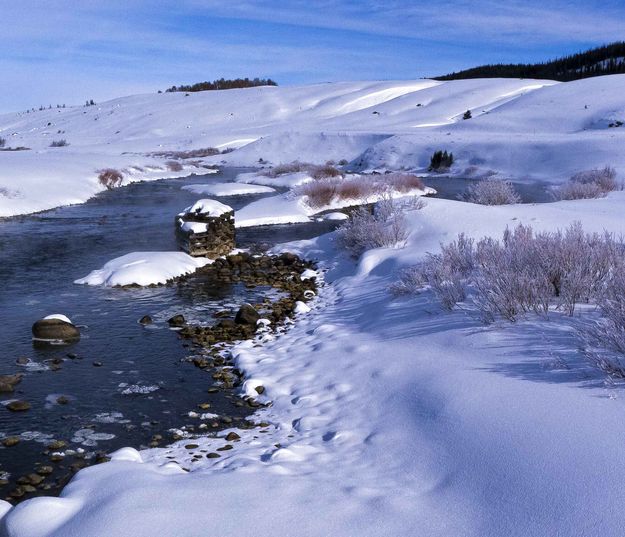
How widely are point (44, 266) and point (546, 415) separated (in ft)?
35.1

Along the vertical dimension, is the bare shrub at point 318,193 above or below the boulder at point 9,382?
above

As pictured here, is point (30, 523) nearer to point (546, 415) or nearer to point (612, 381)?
point (546, 415)

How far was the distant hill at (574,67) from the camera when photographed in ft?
257

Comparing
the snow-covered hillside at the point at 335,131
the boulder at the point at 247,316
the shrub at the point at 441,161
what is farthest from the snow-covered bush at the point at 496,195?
Result: the shrub at the point at 441,161

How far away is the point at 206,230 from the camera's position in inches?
532

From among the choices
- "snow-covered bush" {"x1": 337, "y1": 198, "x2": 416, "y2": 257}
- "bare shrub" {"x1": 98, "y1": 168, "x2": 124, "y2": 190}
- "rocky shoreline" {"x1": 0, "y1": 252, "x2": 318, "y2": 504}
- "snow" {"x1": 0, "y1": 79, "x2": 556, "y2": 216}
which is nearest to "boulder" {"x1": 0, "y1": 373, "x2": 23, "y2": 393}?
"rocky shoreline" {"x1": 0, "y1": 252, "x2": 318, "y2": 504}

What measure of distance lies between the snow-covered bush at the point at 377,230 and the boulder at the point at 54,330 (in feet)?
20.3

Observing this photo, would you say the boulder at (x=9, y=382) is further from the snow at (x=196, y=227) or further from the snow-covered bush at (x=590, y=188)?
the snow-covered bush at (x=590, y=188)

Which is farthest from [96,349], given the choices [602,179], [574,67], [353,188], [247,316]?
[574,67]

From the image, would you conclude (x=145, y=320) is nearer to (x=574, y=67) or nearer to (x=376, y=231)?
(x=376, y=231)

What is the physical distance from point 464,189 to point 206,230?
48.1 feet

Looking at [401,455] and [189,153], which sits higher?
[189,153]

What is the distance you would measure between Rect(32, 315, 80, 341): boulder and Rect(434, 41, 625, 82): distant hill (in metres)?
78.0

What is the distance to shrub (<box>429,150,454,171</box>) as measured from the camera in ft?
108
